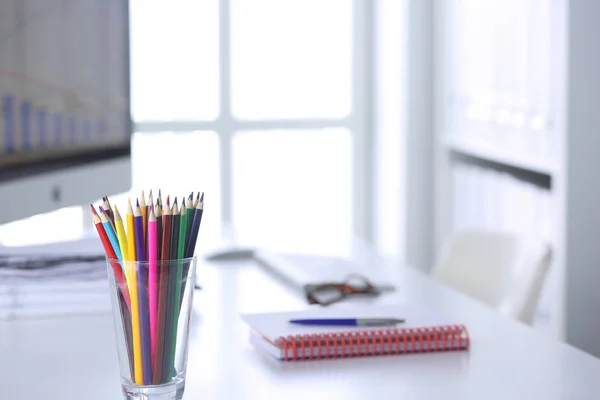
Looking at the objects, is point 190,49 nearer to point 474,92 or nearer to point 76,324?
point 474,92

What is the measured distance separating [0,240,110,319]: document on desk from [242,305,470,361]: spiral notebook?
31 cm

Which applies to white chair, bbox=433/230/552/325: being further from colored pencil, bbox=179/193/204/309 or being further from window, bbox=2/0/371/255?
window, bbox=2/0/371/255

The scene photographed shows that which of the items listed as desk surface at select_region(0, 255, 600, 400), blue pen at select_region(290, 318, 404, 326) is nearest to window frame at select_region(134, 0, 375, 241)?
desk surface at select_region(0, 255, 600, 400)

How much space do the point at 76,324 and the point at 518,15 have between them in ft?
6.03

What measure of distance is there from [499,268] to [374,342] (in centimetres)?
96

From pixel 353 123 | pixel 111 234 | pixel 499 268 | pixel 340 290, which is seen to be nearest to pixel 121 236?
pixel 111 234

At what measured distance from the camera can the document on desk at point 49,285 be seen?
158 cm

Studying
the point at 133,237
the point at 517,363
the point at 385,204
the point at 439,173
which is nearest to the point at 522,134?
the point at 439,173

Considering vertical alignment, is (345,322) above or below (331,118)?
below

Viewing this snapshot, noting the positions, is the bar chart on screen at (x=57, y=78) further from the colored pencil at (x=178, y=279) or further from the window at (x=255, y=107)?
the window at (x=255, y=107)

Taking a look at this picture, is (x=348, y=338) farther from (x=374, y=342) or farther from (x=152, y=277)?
(x=152, y=277)

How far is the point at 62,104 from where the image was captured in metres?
1.50

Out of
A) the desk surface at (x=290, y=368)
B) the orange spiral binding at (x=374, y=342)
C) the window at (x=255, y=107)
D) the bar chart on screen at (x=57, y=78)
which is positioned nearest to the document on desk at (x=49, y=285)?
the desk surface at (x=290, y=368)

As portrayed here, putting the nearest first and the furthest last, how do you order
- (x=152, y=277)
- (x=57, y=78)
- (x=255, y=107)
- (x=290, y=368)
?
(x=152, y=277)
(x=290, y=368)
(x=57, y=78)
(x=255, y=107)
